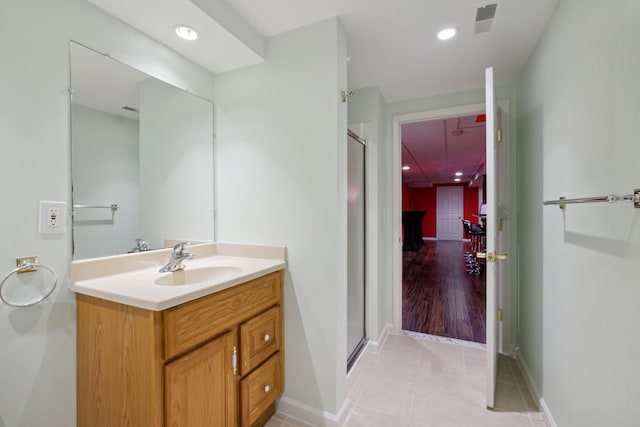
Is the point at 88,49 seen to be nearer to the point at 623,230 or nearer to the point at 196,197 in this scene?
the point at 196,197

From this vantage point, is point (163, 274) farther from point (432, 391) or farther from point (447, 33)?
point (447, 33)

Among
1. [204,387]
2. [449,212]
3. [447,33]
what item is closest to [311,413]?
[204,387]

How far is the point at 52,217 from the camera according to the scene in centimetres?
115

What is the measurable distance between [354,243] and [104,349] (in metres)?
1.68

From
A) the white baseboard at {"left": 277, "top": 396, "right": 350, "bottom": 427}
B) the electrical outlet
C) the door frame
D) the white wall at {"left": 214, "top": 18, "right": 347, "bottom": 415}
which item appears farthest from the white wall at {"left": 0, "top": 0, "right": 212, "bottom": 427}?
the door frame

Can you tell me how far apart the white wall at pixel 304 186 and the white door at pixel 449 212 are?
1102 cm

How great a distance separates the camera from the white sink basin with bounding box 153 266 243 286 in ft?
4.72

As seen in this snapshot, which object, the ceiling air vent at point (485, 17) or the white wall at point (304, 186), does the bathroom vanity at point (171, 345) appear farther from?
the ceiling air vent at point (485, 17)

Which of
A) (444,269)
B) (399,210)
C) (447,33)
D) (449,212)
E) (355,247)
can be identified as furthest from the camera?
(449,212)

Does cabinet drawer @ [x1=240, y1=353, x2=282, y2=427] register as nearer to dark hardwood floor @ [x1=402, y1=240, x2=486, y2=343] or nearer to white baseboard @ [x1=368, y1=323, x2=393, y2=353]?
white baseboard @ [x1=368, y1=323, x2=393, y2=353]

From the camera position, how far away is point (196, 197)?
1857 millimetres

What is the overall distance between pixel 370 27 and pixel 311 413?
2308mm

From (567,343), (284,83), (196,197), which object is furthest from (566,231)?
(196,197)

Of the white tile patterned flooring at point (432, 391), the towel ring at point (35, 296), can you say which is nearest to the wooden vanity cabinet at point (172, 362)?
the towel ring at point (35, 296)
